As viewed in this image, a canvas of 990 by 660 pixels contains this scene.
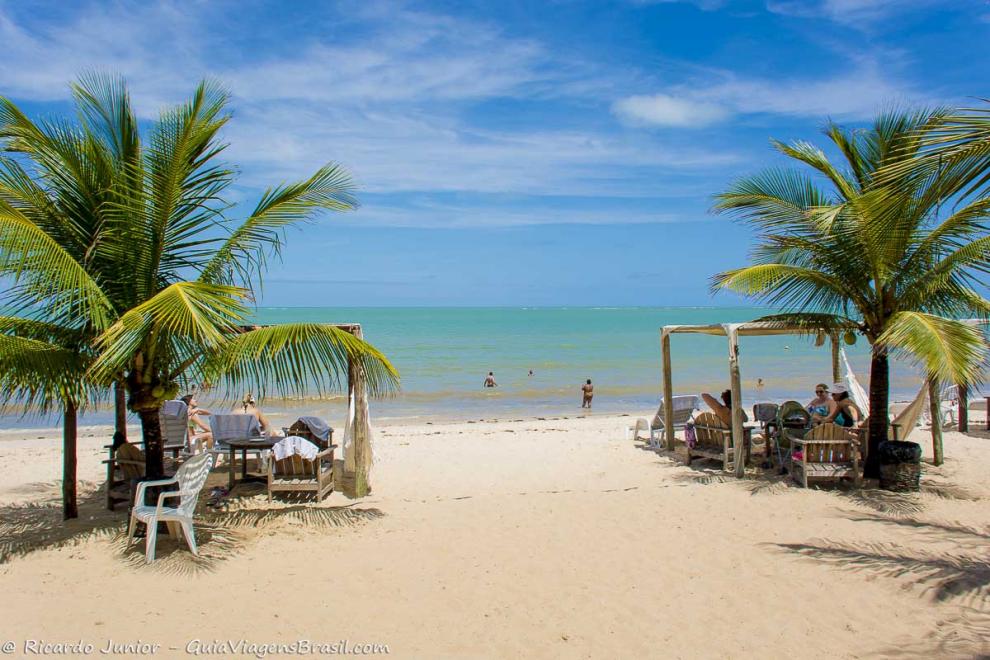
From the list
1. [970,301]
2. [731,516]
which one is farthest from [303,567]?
[970,301]

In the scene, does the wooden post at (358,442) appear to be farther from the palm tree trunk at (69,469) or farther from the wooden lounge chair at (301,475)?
the palm tree trunk at (69,469)

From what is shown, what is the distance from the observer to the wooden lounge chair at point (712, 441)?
902 centimetres

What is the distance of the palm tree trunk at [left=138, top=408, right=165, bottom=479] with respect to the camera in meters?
6.29

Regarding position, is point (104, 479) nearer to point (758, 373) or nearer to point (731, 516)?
point (731, 516)

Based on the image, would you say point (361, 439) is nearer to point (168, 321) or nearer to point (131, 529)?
point (131, 529)

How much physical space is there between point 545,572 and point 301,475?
11.7 feet

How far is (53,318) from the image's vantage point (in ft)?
19.6

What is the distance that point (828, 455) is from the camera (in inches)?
318

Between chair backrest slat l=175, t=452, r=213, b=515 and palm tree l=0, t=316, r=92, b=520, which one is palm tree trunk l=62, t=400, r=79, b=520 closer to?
palm tree l=0, t=316, r=92, b=520

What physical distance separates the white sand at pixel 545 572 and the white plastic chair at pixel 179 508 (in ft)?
0.56

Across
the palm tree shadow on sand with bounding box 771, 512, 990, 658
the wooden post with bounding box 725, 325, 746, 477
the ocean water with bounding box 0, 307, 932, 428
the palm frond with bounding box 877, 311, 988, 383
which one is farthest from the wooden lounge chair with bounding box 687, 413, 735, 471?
the palm frond with bounding box 877, 311, 988, 383

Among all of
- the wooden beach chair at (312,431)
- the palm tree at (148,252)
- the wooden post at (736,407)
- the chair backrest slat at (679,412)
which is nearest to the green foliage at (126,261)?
the palm tree at (148,252)

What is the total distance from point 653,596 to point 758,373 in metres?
28.3

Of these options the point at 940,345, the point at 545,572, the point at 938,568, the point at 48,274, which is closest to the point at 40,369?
the point at 48,274
